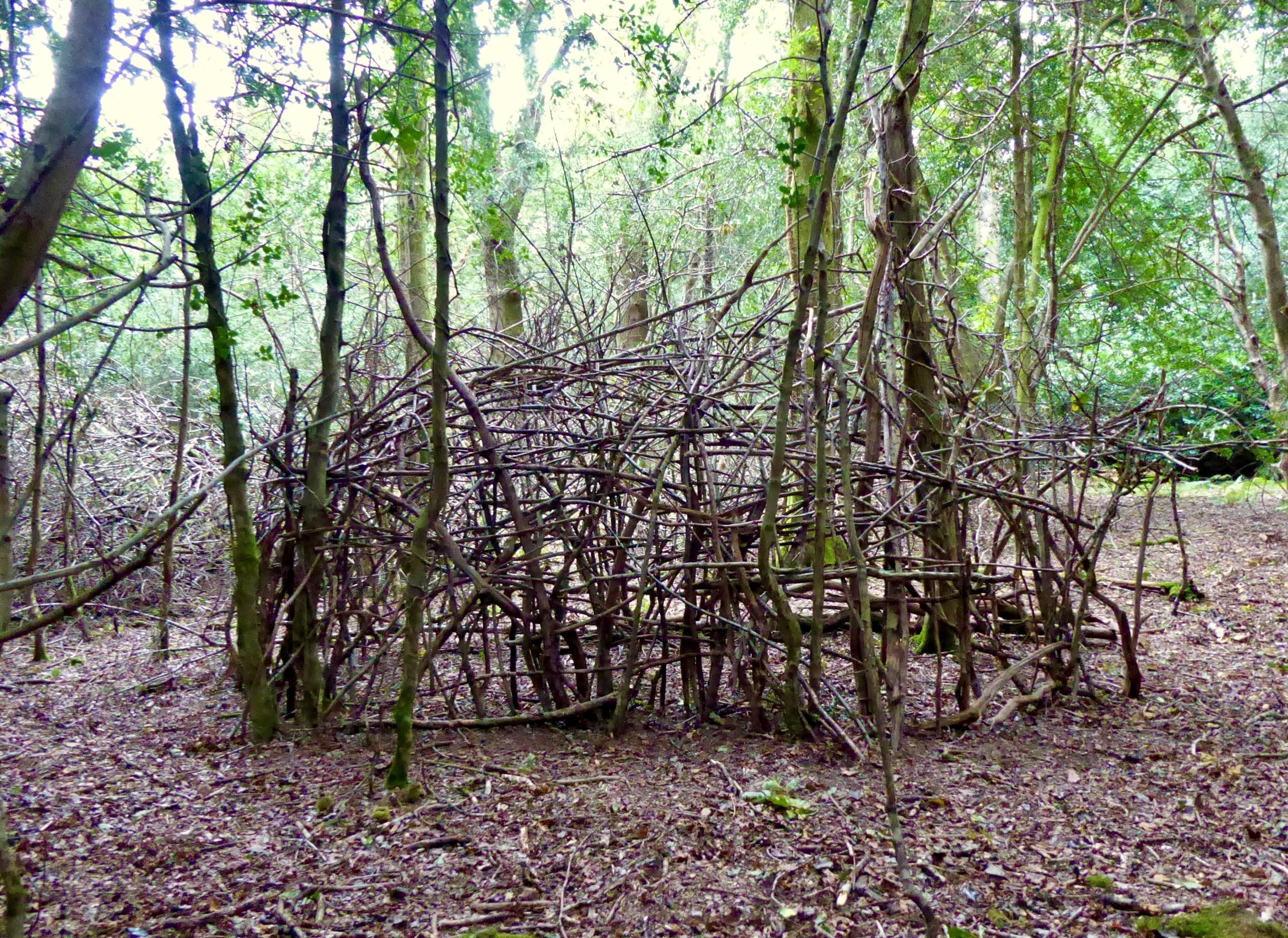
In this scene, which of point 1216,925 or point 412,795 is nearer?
point 1216,925

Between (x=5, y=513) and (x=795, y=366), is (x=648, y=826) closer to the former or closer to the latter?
(x=795, y=366)

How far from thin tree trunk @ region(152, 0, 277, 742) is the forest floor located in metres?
0.25

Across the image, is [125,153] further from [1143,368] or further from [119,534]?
[1143,368]

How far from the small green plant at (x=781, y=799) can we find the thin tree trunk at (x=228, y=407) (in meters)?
1.89

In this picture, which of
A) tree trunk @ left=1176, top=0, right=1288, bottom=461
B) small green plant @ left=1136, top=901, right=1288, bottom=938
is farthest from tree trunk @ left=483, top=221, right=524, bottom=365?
tree trunk @ left=1176, top=0, right=1288, bottom=461

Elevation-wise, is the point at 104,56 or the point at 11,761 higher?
the point at 104,56

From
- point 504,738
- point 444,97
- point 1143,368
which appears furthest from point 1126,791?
point 1143,368

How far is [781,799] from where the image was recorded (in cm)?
275

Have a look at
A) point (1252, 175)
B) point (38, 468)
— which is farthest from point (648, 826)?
point (1252, 175)

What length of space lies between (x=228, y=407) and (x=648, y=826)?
2.13 m

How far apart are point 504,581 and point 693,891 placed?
1.33m

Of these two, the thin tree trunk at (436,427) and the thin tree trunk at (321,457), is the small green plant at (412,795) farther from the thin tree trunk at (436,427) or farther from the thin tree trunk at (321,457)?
the thin tree trunk at (321,457)

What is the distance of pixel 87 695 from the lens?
14.3 feet

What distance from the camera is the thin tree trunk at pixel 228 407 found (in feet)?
9.88
